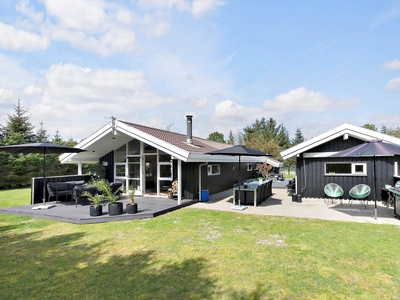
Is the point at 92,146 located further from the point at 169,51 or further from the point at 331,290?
the point at 331,290

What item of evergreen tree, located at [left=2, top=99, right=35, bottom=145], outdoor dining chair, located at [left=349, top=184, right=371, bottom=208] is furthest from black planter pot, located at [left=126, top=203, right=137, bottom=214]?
evergreen tree, located at [left=2, top=99, right=35, bottom=145]

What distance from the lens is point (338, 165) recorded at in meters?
10.6

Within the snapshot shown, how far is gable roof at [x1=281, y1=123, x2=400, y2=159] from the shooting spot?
9492mm

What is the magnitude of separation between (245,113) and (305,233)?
36390mm

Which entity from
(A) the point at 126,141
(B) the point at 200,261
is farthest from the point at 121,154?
(B) the point at 200,261

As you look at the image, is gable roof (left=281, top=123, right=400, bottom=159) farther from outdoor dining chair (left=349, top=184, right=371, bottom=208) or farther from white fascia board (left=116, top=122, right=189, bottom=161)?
white fascia board (left=116, top=122, right=189, bottom=161)

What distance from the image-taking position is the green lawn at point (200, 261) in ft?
10.4

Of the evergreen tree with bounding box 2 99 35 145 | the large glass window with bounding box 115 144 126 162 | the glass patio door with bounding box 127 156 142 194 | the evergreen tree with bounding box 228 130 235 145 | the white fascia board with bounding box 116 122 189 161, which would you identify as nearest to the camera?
the white fascia board with bounding box 116 122 189 161

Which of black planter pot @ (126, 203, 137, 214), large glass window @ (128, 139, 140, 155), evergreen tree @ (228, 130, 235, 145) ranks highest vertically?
evergreen tree @ (228, 130, 235, 145)

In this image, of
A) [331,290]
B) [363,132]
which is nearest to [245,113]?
[363,132]

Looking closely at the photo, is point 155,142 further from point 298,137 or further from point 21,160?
point 298,137

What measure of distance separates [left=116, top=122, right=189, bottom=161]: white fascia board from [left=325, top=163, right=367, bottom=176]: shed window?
22.7 feet

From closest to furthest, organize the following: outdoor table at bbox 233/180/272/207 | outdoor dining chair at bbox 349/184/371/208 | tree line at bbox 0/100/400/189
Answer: outdoor dining chair at bbox 349/184/371/208
outdoor table at bbox 233/180/272/207
tree line at bbox 0/100/400/189

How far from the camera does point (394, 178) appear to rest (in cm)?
956
